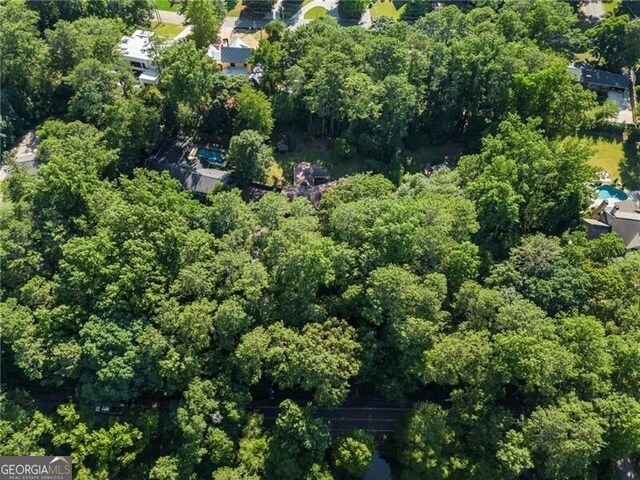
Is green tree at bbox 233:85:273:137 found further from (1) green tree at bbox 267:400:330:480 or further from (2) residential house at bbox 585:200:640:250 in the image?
(2) residential house at bbox 585:200:640:250

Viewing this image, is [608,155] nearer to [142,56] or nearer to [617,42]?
[617,42]

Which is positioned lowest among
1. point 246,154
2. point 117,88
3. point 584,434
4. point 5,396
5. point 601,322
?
point 5,396

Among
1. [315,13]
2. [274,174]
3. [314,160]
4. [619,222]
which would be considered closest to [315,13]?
[315,13]

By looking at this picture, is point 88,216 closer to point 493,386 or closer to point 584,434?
point 493,386

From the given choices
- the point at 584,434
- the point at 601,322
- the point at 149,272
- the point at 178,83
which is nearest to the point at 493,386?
the point at 584,434

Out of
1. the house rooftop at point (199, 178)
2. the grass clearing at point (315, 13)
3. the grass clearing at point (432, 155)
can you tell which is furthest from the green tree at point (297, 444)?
the grass clearing at point (315, 13)

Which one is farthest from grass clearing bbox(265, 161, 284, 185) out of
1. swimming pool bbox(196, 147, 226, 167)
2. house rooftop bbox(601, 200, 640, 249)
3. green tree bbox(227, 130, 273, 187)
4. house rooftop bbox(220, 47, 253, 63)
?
house rooftop bbox(601, 200, 640, 249)
